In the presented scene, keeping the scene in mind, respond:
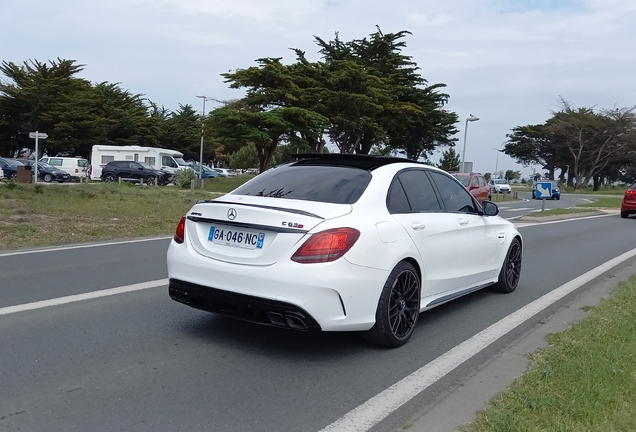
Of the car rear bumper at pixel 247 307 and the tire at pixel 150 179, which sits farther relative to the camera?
the tire at pixel 150 179

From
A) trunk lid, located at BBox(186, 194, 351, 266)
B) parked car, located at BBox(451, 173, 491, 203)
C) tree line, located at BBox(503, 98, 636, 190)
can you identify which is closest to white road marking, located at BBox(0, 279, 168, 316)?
trunk lid, located at BBox(186, 194, 351, 266)

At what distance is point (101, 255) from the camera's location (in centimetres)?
1002

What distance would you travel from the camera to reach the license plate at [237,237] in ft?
16.3

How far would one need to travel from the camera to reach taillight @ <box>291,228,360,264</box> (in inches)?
187

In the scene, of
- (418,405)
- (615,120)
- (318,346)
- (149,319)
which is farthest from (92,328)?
(615,120)

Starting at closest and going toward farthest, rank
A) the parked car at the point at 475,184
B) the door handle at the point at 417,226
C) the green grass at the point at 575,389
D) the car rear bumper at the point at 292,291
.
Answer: the green grass at the point at 575,389 → the car rear bumper at the point at 292,291 → the door handle at the point at 417,226 → the parked car at the point at 475,184

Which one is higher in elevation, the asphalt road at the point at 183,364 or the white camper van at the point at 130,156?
the white camper van at the point at 130,156

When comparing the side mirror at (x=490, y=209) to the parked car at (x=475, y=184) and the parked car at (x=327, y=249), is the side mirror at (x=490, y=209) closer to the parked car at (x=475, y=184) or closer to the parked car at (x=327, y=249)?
the parked car at (x=327, y=249)

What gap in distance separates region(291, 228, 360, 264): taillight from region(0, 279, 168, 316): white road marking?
10.3 feet

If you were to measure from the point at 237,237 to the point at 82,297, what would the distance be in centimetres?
269

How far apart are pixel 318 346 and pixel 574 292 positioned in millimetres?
4141

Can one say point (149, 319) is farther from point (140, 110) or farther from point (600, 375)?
point (140, 110)

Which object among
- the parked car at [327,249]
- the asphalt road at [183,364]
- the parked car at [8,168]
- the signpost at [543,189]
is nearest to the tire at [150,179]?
the parked car at [8,168]

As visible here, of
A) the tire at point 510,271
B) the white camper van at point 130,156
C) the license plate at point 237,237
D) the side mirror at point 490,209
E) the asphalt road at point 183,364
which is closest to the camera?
the asphalt road at point 183,364
